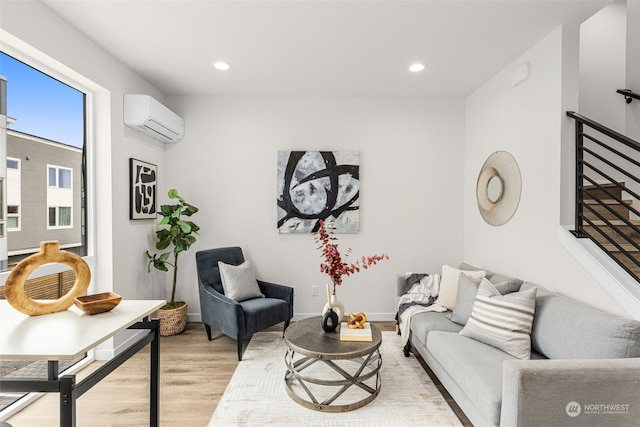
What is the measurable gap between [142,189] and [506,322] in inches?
134

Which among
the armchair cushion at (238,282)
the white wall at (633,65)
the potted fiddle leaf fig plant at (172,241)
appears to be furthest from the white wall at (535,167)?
the potted fiddle leaf fig plant at (172,241)

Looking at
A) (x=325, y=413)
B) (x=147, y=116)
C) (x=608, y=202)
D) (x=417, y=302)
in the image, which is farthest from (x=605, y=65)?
(x=147, y=116)

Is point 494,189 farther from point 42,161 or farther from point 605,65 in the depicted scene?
point 42,161

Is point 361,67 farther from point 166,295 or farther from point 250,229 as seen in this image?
point 166,295

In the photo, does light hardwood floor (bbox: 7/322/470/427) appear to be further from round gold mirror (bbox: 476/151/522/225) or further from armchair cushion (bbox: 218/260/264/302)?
round gold mirror (bbox: 476/151/522/225)

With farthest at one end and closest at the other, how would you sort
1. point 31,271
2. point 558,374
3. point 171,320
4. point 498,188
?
point 171,320 → point 498,188 → point 558,374 → point 31,271

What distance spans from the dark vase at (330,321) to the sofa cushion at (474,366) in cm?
72

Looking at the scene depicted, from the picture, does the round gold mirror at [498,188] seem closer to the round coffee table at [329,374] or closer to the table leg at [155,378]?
the round coffee table at [329,374]

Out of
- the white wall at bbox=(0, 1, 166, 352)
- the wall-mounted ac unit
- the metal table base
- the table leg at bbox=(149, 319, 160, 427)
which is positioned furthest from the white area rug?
the wall-mounted ac unit

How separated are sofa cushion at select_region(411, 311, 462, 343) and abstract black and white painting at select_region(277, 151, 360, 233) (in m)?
1.36

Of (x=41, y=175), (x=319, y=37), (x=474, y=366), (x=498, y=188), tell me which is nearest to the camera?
(x=474, y=366)

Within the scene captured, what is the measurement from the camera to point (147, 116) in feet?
10.0

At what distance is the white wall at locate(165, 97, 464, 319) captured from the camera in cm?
390

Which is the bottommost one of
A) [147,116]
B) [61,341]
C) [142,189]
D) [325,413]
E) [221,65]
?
[325,413]
